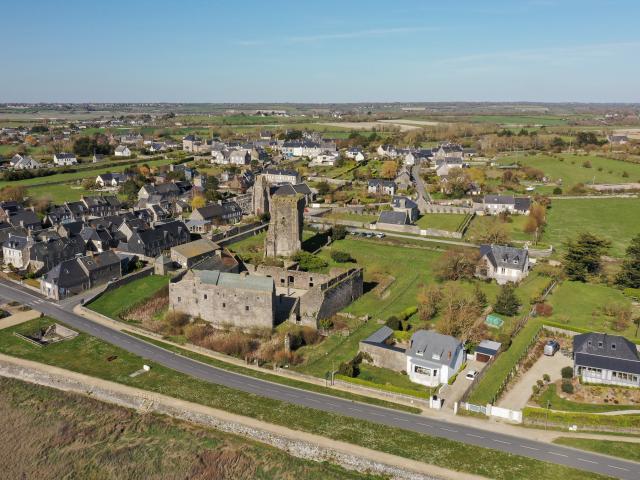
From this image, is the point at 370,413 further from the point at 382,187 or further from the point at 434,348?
the point at 382,187

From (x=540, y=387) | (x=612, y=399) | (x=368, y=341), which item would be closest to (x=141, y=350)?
(x=368, y=341)

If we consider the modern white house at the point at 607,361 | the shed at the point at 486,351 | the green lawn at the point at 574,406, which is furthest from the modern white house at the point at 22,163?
the green lawn at the point at 574,406

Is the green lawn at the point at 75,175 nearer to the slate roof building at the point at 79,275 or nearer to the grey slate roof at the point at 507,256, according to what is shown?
the slate roof building at the point at 79,275

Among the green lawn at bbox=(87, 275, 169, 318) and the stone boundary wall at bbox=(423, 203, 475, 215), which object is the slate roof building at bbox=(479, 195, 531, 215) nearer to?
the stone boundary wall at bbox=(423, 203, 475, 215)

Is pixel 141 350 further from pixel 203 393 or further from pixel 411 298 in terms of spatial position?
pixel 411 298

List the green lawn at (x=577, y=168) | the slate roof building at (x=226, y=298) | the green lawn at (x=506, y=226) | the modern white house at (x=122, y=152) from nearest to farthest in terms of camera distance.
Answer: the slate roof building at (x=226, y=298) → the green lawn at (x=506, y=226) → the green lawn at (x=577, y=168) → the modern white house at (x=122, y=152)

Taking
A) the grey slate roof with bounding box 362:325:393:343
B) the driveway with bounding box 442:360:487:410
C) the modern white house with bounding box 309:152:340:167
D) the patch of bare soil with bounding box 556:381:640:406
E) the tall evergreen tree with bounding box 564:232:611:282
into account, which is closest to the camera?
the driveway with bounding box 442:360:487:410

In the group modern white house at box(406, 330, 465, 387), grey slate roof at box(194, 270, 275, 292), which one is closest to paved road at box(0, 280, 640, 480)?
A: modern white house at box(406, 330, 465, 387)
